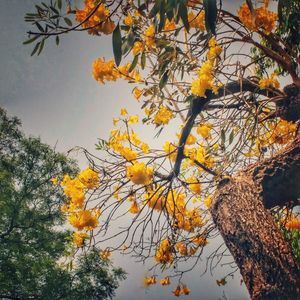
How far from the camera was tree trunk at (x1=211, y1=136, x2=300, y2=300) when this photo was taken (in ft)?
4.56

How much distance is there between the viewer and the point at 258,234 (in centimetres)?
152

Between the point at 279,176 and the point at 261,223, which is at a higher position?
the point at 279,176

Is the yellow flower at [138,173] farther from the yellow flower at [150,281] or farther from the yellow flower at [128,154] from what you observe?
the yellow flower at [150,281]

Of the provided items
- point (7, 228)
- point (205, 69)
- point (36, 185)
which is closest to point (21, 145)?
point (36, 185)

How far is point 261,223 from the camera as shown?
158cm

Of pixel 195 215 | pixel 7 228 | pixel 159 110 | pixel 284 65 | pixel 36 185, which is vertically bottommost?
pixel 195 215

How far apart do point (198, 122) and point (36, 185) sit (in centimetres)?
552

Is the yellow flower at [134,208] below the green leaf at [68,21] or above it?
below

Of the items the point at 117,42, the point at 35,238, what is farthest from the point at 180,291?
the point at 35,238

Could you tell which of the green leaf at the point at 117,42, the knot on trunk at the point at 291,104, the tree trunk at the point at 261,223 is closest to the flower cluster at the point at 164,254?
the tree trunk at the point at 261,223

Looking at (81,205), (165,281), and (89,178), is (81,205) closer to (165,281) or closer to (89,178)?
(89,178)

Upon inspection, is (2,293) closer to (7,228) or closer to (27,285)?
(27,285)

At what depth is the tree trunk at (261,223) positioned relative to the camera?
1.39m

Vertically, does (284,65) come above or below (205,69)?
above
